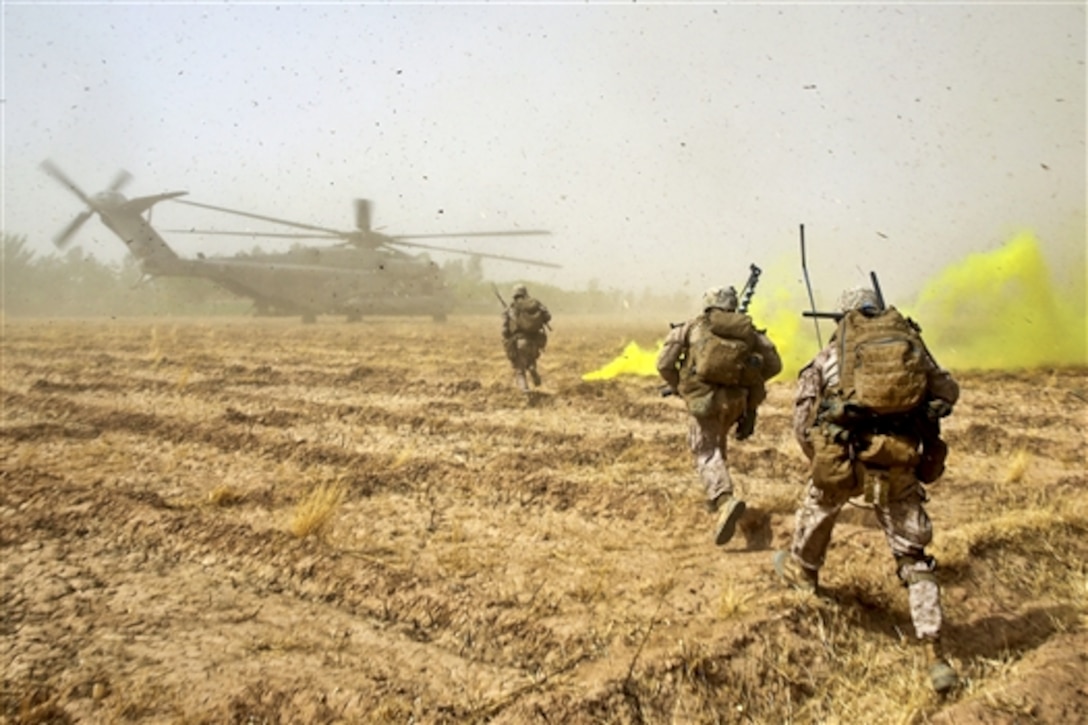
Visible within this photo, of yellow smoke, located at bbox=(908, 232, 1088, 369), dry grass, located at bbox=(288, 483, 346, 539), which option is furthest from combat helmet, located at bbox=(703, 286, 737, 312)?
yellow smoke, located at bbox=(908, 232, 1088, 369)

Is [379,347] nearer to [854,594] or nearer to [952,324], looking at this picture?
[952,324]

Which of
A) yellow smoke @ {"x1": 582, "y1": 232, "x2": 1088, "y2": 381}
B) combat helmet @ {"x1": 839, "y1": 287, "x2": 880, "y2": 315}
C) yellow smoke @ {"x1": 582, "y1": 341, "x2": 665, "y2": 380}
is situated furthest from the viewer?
yellow smoke @ {"x1": 582, "y1": 232, "x2": 1088, "y2": 381}

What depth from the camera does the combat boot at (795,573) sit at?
11.2 ft

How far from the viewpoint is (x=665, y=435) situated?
734 cm

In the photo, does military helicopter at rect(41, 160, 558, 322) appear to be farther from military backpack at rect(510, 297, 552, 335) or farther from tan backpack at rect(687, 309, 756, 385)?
tan backpack at rect(687, 309, 756, 385)

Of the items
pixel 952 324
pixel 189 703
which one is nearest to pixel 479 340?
pixel 952 324

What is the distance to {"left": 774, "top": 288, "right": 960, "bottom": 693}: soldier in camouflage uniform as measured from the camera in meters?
2.90

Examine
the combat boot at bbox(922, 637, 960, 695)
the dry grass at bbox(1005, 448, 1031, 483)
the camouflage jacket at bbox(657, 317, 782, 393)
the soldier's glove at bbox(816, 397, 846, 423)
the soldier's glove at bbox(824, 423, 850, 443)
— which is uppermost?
the camouflage jacket at bbox(657, 317, 782, 393)

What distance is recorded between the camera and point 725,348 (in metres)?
4.28

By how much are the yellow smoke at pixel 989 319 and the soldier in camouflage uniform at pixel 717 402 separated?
6.69m

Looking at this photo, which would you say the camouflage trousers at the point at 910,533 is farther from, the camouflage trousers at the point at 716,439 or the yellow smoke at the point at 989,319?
the yellow smoke at the point at 989,319

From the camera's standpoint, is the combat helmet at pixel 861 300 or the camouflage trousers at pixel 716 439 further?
the camouflage trousers at pixel 716 439

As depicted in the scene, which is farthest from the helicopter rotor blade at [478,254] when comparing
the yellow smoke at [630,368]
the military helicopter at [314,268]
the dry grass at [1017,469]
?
the dry grass at [1017,469]

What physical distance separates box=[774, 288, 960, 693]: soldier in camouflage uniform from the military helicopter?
55.0 ft
